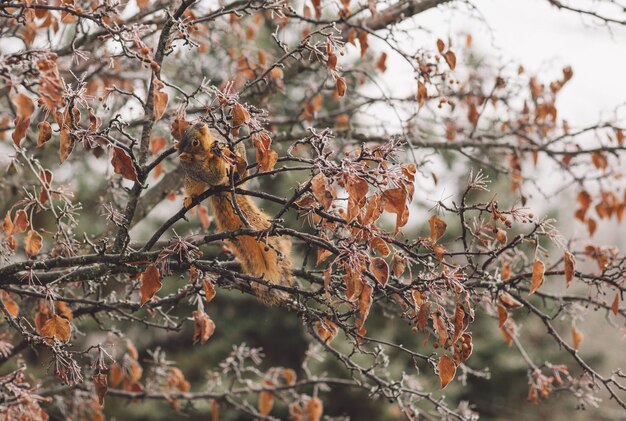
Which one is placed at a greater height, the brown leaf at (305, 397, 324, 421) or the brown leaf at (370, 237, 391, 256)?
the brown leaf at (305, 397, 324, 421)

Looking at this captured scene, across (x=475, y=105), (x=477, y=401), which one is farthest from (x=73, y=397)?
(x=477, y=401)

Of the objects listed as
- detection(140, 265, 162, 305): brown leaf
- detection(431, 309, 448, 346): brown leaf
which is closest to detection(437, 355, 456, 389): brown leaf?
detection(431, 309, 448, 346): brown leaf

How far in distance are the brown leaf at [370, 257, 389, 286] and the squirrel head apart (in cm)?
53

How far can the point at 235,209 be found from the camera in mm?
1738

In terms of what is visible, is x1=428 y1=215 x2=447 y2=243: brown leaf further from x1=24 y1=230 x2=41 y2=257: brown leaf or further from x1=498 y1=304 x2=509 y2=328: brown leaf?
x1=24 y1=230 x2=41 y2=257: brown leaf

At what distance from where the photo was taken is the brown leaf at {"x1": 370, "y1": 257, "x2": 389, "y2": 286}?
163 cm

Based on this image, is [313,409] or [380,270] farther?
[313,409]

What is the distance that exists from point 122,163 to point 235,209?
31 cm

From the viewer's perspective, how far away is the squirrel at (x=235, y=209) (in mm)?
1869

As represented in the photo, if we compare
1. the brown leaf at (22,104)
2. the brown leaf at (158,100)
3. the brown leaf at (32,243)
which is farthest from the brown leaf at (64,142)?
the brown leaf at (32,243)

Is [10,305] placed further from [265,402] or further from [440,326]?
[440,326]

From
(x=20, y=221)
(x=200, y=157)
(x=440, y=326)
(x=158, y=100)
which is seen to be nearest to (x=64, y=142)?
(x=158, y=100)

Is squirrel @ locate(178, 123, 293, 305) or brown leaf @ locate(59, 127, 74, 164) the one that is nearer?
brown leaf @ locate(59, 127, 74, 164)

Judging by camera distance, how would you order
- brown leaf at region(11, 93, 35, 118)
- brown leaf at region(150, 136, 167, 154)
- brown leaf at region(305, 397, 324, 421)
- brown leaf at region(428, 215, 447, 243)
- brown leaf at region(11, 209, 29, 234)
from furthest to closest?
brown leaf at region(150, 136, 167, 154), brown leaf at region(305, 397, 324, 421), brown leaf at region(11, 209, 29, 234), brown leaf at region(428, 215, 447, 243), brown leaf at region(11, 93, 35, 118)
